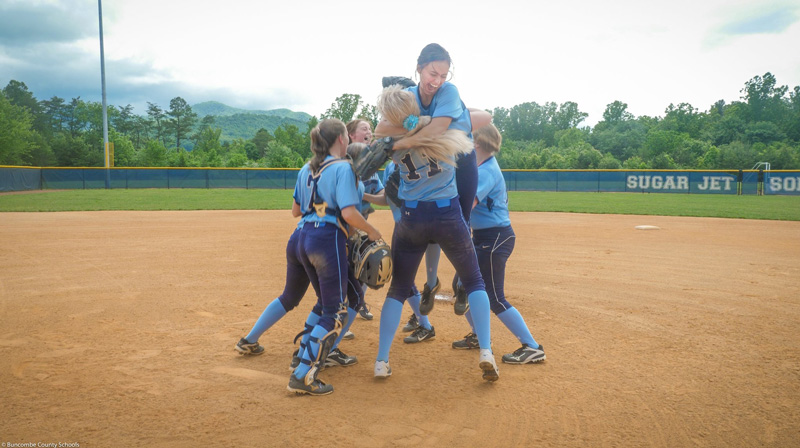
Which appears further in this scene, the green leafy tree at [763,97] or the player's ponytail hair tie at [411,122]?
the green leafy tree at [763,97]

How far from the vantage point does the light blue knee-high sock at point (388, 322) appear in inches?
147

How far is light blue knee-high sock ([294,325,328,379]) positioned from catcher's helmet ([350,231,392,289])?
46 cm

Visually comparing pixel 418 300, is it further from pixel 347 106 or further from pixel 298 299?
pixel 347 106

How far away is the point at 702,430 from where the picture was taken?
2.93m

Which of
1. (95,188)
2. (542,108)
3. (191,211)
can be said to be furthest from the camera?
(542,108)

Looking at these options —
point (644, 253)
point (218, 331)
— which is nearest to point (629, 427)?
point (218, 331)

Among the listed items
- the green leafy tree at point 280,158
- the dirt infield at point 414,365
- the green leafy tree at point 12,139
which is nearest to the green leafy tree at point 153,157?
the green leafy tree at point 12,139

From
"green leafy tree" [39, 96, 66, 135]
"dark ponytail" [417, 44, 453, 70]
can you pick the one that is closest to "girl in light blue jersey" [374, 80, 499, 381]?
"dark ponytail" [417, 44, 453, 70]

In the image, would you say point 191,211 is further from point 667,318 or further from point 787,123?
point 787,123

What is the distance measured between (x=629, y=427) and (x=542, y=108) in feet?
340

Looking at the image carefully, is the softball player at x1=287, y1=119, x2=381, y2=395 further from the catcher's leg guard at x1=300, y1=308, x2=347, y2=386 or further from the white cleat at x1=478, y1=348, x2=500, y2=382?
the white cleat at x1=478, y1=348, x2=500, y2=382

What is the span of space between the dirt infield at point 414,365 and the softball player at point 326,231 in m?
0.28

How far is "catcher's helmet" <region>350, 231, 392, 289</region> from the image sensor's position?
3.70 meters

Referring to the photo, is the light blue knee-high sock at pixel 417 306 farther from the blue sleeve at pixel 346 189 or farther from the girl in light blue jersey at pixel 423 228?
the blue sleeve at pixel 346 189
